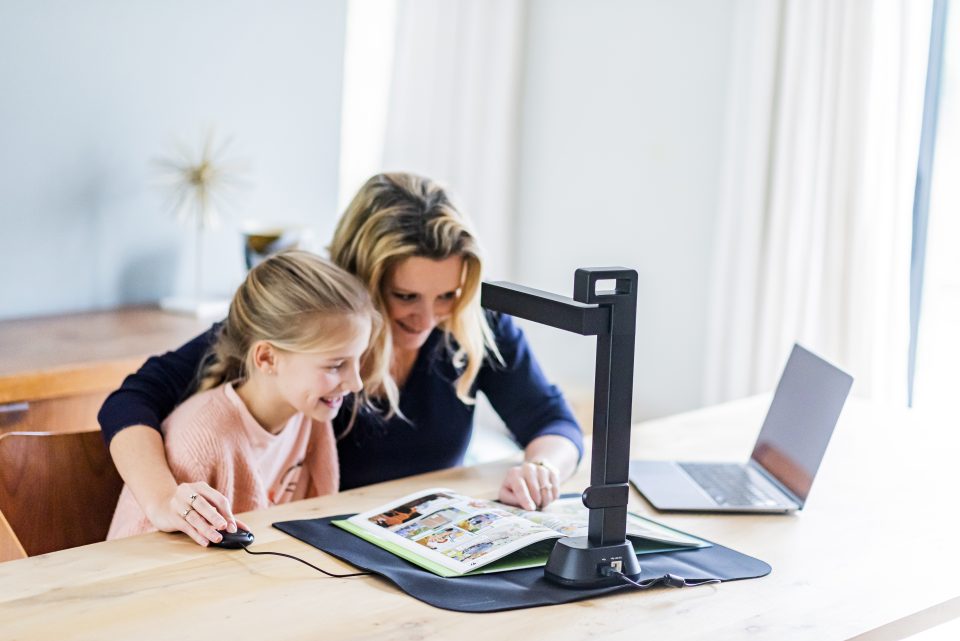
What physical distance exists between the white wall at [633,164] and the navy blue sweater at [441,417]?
4.95 ft

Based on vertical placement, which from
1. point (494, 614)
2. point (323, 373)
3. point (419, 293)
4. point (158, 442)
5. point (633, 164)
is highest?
point (633, 164)

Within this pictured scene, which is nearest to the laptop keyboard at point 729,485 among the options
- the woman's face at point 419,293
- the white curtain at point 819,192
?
the woman's face at point 419,293

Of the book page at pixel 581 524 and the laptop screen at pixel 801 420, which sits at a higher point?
the laptop screen at pixel 801 420

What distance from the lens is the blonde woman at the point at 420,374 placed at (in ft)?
6.08

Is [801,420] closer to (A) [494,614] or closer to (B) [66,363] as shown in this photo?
(A) [494,614]

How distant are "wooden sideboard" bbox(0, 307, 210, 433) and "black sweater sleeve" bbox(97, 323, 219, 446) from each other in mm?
540

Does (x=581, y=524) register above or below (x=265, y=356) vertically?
below

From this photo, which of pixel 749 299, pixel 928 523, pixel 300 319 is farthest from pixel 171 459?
pixel 749 299

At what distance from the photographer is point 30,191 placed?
2.81 m

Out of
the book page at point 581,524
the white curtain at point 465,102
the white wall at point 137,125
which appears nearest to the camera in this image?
the book page at point 581,524

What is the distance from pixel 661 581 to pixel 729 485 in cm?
49

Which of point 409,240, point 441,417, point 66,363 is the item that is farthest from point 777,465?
point 66,363

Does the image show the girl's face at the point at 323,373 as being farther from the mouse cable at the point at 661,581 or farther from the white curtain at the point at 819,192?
the white curtain at the point at 819,192

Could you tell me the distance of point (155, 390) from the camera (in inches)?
75.1
